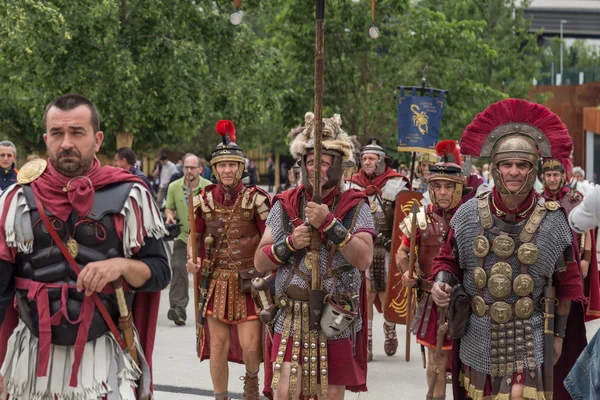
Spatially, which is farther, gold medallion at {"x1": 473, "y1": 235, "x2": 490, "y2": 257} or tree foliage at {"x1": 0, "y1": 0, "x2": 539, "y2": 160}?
tree foliage at {"x1": 0, "y1": 0, "x2": 539, "y2": 160}

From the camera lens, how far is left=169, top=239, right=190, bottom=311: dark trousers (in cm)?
1101

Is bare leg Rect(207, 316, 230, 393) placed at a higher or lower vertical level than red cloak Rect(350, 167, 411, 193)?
lower

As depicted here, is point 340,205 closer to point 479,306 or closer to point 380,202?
point 479,306

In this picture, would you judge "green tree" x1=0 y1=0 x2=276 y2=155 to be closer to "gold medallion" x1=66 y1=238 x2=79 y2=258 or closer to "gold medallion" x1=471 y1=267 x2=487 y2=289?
"gold medallion" x1=471 y1=267 x2=487 y2=289

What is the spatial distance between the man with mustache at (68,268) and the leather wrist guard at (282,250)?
1.39 meters

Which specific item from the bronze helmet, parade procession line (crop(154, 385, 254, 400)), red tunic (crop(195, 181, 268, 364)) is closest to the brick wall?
parade procession line (crop(154, 385, 254, 400))

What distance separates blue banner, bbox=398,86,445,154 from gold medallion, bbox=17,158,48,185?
663 cm

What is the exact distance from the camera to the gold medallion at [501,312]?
5.41m

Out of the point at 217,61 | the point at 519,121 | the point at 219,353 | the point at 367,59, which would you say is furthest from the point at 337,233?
the point at 367,59

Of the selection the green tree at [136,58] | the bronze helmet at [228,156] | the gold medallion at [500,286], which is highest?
the green tree at [136,58]

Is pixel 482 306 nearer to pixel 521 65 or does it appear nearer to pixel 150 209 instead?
pixel 150 209

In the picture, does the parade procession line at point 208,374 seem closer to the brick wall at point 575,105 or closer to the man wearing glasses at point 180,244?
the man wearing glasses at point 180,244

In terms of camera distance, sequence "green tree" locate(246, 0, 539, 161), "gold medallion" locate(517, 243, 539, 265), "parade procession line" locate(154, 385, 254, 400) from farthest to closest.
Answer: "green tree" locate(246, 0, 539, 161) → "parade procession line" locate(154, 385, 254, 400) → "gold medallion" locate(517, 243, 539, 265)

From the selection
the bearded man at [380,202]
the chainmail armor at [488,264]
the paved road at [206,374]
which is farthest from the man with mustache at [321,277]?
the bearded man at [380,202]
